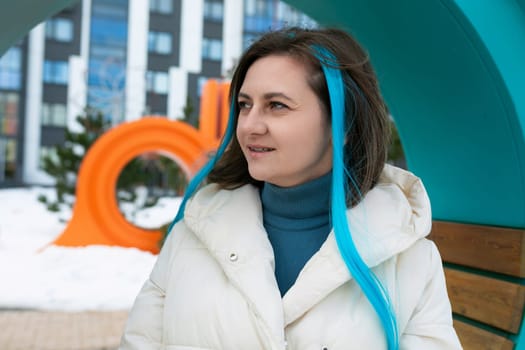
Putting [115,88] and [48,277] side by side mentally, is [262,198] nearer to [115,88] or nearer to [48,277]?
[48,277]

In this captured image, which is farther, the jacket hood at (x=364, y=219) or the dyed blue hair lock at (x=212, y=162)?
the dyed blue hair lock at (x=212, y=162)

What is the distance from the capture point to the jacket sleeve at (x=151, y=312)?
1659mm

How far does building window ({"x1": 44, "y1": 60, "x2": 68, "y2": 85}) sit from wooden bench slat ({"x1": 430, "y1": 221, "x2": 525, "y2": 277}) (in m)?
26.8

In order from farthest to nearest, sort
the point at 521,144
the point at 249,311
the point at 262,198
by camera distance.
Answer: the point at 521,144 < the point at 262,198 < the point at 249,311

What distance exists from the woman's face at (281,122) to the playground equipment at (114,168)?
25.4 ft

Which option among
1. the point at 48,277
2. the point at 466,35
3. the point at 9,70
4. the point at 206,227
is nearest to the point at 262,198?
the point at 206,227

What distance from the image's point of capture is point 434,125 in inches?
105

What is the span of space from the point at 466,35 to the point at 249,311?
55.1 inches

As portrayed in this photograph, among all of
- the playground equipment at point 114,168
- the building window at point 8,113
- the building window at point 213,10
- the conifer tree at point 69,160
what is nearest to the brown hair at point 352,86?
the playground equipment at point 114,168

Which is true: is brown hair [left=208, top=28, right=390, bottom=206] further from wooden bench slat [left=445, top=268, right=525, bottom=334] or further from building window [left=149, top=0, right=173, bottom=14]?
building window [left=149, top=0, right=173, bottom=14]

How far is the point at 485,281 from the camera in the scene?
2422 millimetres

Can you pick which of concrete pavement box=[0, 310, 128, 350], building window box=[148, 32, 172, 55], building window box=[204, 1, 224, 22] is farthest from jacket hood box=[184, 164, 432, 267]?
building window box=[204, 1, 224, 22]

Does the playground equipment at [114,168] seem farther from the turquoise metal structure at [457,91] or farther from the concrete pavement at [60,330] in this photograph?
the turquoise metal structure at [457,91]

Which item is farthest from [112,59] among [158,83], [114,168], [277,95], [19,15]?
[277,95]
